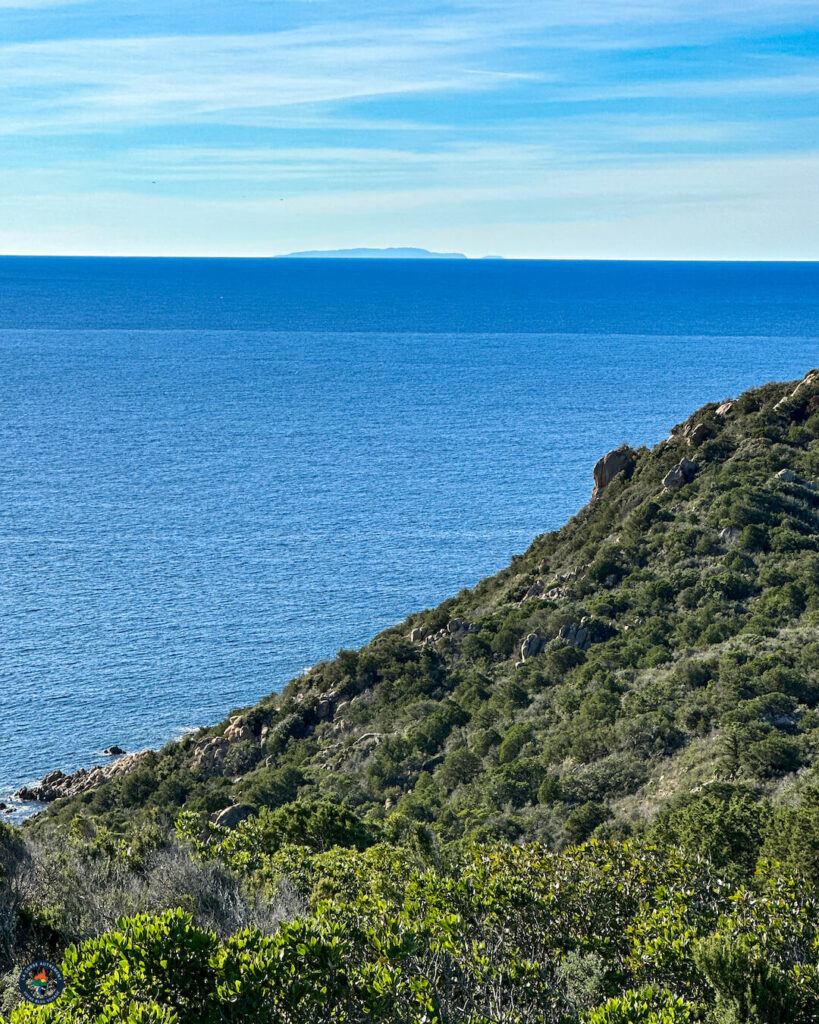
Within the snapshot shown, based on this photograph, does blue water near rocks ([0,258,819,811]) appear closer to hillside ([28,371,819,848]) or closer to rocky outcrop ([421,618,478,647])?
hillside ([28,371,819,848])

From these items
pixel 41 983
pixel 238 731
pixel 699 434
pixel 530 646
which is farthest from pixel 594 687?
pixel 41 983

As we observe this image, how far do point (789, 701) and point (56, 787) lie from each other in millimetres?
29818

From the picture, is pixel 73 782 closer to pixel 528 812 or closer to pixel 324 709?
pixel 324 709

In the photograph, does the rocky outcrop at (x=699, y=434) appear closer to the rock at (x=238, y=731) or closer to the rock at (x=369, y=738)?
the rock at (x=369, y=738)

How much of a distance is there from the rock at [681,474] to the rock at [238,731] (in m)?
22.8

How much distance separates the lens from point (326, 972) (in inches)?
496

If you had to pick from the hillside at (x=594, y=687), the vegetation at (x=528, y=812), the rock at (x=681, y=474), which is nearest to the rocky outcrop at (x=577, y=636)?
the hillside at (x=594, y=687)

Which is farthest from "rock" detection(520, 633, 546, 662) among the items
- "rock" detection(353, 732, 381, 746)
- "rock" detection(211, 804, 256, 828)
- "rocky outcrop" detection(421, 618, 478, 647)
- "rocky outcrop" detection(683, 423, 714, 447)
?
"rocky outcrop" detection(683, 423, 714, 447)

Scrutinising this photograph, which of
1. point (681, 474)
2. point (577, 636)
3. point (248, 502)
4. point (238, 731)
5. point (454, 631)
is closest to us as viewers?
point (577, 636)

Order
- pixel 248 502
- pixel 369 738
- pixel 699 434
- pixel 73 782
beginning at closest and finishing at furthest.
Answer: pixel 369 738 → pixel 73 782 → pixel 699 434 → pixel 248 502

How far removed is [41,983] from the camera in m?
13.7

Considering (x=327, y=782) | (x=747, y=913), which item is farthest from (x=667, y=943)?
(x=327, y=782)

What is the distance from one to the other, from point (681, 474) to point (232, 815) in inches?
1112

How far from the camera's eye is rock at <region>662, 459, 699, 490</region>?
48375 millimetres
